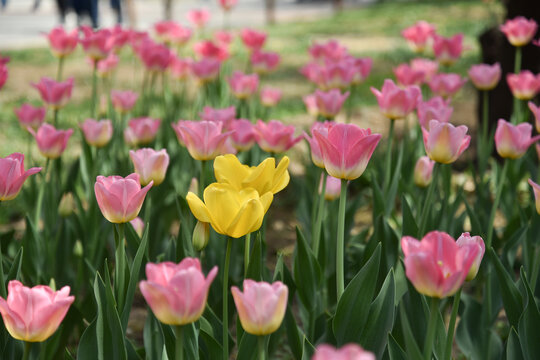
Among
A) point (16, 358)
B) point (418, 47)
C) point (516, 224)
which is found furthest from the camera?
point (418, 47)

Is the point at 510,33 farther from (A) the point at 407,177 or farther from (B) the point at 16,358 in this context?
(B) the point at 16,358

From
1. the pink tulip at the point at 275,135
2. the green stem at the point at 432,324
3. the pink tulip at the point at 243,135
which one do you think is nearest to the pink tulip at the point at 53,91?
the pink tulip at the point at 243,135

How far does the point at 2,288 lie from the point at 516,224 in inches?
60.4

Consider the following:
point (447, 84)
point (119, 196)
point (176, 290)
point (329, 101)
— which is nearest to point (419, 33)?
point (447, 84)

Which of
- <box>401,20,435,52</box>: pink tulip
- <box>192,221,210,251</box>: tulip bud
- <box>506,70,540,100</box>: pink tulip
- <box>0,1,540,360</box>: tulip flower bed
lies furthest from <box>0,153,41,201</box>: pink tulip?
<box>401,20,435,52</box>: pink tulip

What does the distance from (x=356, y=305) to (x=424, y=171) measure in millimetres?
833

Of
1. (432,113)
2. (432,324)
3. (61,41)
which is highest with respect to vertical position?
(61,41)

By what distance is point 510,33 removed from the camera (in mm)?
2738

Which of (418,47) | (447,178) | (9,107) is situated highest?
(418,47)

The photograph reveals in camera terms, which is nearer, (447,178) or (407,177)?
(447,178)

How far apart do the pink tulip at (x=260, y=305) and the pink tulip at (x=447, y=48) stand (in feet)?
7.06

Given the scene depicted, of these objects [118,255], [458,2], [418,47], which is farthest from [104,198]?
[458,2]

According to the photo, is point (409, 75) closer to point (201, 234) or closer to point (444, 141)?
point (444, 141)

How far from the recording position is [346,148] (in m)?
1.27
